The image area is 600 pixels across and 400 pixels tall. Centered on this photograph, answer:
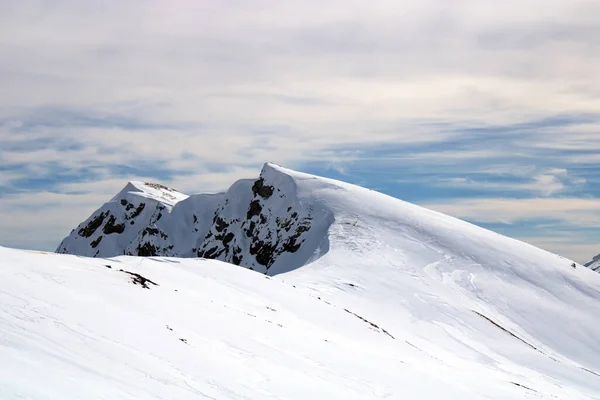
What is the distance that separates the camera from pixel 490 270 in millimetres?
69562

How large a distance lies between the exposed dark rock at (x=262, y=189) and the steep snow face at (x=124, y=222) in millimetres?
38243

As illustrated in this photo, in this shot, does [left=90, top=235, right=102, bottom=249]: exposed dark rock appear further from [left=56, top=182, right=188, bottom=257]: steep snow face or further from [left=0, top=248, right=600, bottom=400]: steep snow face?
[left=0, top=248, right=600, bottom=400]: steep snow face

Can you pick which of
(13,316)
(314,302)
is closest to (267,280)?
(314,302)

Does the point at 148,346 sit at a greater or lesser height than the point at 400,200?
lesser

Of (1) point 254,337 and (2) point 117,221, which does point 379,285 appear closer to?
(1) point 254,337

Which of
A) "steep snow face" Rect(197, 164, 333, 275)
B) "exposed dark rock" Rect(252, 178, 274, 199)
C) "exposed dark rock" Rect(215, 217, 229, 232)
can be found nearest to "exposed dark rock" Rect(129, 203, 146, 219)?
"steep snow face" Rect(197, 164, 333, 275)

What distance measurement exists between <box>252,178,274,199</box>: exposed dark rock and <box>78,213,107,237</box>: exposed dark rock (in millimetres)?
65785

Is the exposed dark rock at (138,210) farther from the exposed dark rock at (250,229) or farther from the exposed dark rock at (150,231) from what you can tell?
the exposed dark rock at (250,229)

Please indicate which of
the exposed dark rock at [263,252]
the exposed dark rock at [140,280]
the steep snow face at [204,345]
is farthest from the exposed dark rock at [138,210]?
the exposed dark rock at [140,280]

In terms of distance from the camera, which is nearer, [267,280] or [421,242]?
[267,280]

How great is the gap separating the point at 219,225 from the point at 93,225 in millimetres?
58039

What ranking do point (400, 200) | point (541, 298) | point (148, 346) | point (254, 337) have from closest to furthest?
point (148, 346) < point (254, 337) < point (541, 298) < point (400, 200)

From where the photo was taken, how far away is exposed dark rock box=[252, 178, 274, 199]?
336 feet

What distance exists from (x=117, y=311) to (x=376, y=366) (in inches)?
432
